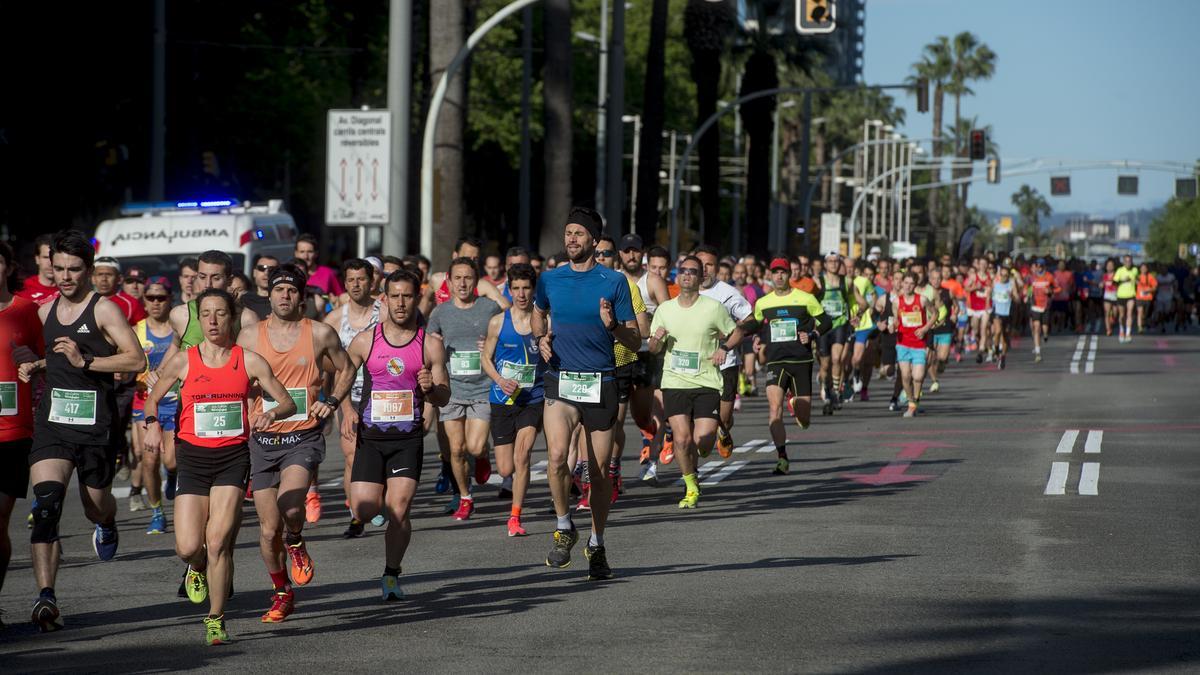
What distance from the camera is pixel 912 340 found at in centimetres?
2295

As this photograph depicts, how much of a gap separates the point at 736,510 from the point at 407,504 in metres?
4.53

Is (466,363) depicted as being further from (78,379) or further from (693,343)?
(78,379)

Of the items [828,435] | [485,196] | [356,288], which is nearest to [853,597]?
[356,288]

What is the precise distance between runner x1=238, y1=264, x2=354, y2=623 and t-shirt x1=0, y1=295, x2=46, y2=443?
1.00 meters

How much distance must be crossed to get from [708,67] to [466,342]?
35.5 metres

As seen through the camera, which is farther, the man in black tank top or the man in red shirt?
the man in red shirt

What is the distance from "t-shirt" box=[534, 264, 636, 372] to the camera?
411 inches


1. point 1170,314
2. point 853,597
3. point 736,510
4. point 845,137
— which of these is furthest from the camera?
point 845,137

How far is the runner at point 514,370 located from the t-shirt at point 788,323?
13.9ft

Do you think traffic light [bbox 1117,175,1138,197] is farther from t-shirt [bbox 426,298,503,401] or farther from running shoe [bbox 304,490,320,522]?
running shoe [bbox 304,490,320,522]

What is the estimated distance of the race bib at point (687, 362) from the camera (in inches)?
551

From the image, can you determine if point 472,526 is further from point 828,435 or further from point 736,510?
point 828,435

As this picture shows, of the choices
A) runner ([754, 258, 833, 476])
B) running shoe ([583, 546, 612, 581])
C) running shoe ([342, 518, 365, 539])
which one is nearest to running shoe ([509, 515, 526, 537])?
running shoe ([342, 518, 365, 539])

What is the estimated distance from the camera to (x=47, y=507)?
365 inches
